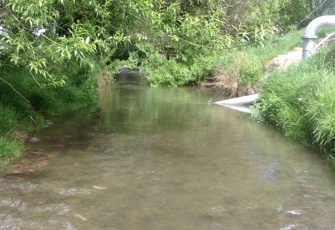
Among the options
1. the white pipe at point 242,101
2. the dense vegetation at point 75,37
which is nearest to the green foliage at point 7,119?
the dense vegetation at point 75,37

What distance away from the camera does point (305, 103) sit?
10086mm

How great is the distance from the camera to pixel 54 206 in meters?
5.92

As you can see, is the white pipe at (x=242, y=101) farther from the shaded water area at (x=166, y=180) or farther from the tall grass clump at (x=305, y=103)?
the shaded water area at (x=166, y=180)

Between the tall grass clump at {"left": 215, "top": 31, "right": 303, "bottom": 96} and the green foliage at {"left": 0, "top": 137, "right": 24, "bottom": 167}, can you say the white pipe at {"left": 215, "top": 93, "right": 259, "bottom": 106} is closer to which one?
the tall grass clump at {"left": 215, "top": 31, "right": 303, "bottom": 96}

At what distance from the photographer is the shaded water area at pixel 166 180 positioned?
5.63 meters

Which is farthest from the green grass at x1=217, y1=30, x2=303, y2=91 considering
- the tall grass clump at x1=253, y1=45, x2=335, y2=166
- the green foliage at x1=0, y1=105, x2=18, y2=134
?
the green foliage at x1=0, y1=105, x2=18, y2=134

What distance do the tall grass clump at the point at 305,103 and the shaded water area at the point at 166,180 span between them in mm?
351

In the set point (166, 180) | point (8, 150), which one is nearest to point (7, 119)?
point (8, 150)

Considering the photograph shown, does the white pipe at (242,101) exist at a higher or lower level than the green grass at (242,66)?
lower

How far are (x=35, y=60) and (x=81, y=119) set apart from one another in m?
5.33

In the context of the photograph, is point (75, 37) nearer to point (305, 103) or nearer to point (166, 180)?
point (166, 180)

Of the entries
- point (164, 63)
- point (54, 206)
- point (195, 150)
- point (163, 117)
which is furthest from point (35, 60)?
point (164, 63)

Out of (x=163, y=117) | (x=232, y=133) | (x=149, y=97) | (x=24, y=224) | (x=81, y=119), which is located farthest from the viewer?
(x=149, y=97)

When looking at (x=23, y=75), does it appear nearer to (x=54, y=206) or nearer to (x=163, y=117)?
(x=163, y=117)
